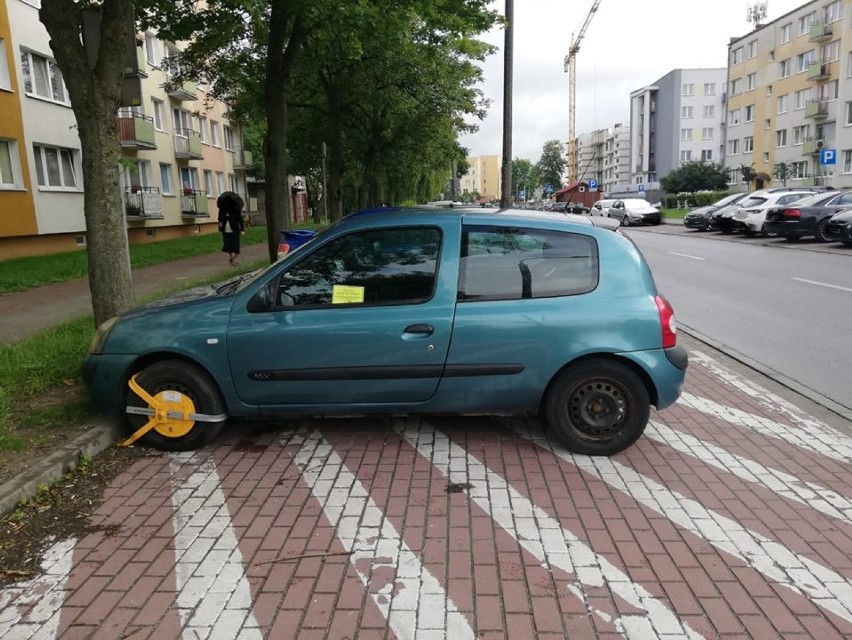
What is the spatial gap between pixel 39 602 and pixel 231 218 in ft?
44.8

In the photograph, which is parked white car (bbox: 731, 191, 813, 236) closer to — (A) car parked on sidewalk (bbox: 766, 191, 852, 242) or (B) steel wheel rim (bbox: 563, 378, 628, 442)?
(A) car parked on sidewalk (bbox: 766, 191, 852, 242)

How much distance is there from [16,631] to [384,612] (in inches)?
58.5

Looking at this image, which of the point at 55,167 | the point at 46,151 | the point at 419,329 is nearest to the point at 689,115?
the point at 55,167

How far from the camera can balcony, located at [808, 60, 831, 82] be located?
48.9 meters

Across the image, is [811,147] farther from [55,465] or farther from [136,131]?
[55,465]

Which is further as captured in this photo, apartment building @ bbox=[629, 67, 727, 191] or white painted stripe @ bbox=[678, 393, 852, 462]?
apartment building @ bbox=[629, 67, 727, 191]

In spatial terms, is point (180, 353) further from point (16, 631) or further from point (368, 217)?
point (16, 631)

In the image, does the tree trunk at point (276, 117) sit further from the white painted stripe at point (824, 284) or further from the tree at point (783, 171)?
the tree at point (783, 171)

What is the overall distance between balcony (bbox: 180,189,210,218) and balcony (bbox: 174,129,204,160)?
184cm

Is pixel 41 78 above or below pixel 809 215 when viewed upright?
above

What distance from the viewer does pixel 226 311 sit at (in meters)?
4.52

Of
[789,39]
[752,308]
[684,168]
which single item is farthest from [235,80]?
[684,168]

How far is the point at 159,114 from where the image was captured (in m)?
33.2

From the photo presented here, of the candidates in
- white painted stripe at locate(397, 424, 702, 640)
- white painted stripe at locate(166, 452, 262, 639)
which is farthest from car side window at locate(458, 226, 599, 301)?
white painted stripe at locate(166, 452, 262, 639)
